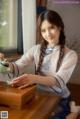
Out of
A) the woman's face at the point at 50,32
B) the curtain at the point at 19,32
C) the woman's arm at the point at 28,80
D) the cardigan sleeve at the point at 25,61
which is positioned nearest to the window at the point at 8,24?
the curtain at the point at 19,32

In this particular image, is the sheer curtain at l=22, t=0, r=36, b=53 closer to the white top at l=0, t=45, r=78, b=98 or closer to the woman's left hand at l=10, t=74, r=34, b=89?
the white top at l=0, t=45, r=78, b=98

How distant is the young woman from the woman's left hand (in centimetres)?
12

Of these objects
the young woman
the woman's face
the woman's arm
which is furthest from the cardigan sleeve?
the woman's arm

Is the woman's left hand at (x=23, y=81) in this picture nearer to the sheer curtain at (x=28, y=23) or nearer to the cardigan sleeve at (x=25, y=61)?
the cardigan sleeve at (x=25, y=61)

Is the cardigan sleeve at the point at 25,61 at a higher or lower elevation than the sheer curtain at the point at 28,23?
lower

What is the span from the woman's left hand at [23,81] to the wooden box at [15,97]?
36 mm

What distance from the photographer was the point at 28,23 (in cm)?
173

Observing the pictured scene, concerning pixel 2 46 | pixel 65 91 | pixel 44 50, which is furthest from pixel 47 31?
pixel 2 46

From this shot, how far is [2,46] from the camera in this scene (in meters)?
1.84

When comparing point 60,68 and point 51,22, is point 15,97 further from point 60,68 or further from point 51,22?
point 51,22

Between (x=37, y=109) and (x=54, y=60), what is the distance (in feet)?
1.46

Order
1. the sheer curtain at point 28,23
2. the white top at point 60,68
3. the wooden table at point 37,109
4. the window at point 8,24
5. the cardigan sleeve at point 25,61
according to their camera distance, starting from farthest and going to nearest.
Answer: the window at point 8,24 < the sheer curtain at point 28,23 < the cardigan sleeve at point 25,61 < the white top at point 60,68 < the wooden table at point 37,109

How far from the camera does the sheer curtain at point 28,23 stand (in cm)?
169

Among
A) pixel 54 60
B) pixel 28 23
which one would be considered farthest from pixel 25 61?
pixel 28 23
